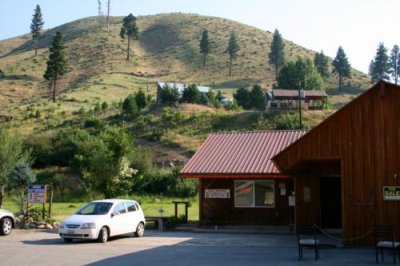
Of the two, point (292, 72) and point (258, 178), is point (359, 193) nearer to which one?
point (258, 178)

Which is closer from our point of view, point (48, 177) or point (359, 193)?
point (359, 193)

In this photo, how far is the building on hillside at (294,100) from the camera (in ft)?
242

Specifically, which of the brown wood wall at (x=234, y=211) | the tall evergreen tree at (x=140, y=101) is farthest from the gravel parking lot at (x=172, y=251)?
the tall evergreen tree at (x=140, y=101)

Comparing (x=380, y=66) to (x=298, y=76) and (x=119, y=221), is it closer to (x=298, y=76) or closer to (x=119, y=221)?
(x=298, y=76)

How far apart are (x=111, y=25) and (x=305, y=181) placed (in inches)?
5926

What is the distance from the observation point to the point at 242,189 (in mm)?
24578

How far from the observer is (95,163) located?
29.1 meters

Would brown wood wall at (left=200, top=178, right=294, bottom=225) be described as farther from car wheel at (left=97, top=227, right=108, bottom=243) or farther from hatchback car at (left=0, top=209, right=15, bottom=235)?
hatchback car at (left=0, top=209, right=15, bottom=235)

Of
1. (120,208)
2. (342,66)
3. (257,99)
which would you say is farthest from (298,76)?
(120,208)

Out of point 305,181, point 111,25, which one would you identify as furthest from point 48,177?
point 111,25

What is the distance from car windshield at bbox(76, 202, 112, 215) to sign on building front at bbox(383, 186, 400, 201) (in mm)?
9546

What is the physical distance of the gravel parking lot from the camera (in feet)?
46.3

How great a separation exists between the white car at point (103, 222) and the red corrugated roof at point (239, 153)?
4.28 metres

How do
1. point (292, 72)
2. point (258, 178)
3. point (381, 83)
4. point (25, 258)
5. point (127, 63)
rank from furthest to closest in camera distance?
1. point (127, 63)
2. point (292, 72)
3. point (258, 178)
4. point (381, 83)
5. point (25, 258)
